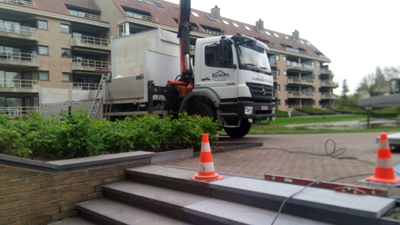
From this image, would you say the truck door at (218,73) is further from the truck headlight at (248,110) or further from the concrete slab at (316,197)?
the concrete slab at (316,197)

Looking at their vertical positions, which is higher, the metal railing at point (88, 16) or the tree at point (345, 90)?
the metal railing at point (88, 16)

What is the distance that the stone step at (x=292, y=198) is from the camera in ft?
7.81

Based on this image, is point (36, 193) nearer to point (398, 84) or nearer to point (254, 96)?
point (398, 84)

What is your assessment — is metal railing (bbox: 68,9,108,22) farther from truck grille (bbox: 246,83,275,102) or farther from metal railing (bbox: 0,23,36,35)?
truck grille (bbox: 246,83,275,102)

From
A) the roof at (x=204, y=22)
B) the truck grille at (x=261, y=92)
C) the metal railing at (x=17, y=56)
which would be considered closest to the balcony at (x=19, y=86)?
the metal railing at (x=17, y=56)

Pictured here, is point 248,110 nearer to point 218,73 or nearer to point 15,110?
point 218,73

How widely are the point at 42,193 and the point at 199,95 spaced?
6059 mm

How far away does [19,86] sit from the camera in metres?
32.1

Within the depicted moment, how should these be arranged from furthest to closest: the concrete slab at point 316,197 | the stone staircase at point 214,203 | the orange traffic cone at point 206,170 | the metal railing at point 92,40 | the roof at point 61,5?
the metal railing at point 92,40, the roof at point 61,5, the orange traffic cone at point 206,170, the stone staircase at point 214,203, the concrete slab at point 316,197

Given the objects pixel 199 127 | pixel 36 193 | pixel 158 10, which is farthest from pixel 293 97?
pixel 36 193

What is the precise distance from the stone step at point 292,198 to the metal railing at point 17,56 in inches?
1362

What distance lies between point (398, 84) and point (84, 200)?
4.18 m

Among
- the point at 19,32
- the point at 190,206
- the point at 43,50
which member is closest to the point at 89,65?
the point at 43,50

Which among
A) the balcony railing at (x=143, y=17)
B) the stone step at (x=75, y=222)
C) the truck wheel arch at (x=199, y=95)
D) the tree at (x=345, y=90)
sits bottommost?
the stone step at (x=75, y=222)
